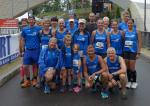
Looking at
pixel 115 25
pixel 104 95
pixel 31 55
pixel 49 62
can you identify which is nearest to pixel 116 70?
pixel 104 95

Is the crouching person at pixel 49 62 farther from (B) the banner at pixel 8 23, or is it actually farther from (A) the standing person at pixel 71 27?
(B) the banner at pixel 8 23

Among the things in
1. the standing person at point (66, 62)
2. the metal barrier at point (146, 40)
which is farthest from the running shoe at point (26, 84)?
the metal barrier at point (146, 40)

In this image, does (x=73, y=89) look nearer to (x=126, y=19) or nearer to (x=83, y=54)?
(x=83, y=54)

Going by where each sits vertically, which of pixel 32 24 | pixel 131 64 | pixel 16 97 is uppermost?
pixel 32 24

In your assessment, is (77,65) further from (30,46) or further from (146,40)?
(146,40)

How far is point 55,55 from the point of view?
11078 millimetres

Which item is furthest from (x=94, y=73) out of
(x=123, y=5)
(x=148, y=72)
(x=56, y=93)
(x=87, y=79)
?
(x=123, y=5)

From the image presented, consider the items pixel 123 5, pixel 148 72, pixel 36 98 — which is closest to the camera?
pixel 36 98

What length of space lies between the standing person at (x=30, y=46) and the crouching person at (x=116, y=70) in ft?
7.11

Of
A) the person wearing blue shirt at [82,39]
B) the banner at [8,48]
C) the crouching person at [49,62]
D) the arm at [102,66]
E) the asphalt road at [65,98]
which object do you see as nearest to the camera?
the asphalt road at [65,98]

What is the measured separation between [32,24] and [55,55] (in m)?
1.25

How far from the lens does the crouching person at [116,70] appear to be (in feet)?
33.4

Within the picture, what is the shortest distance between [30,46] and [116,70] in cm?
258

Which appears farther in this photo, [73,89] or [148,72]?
[148,72]
